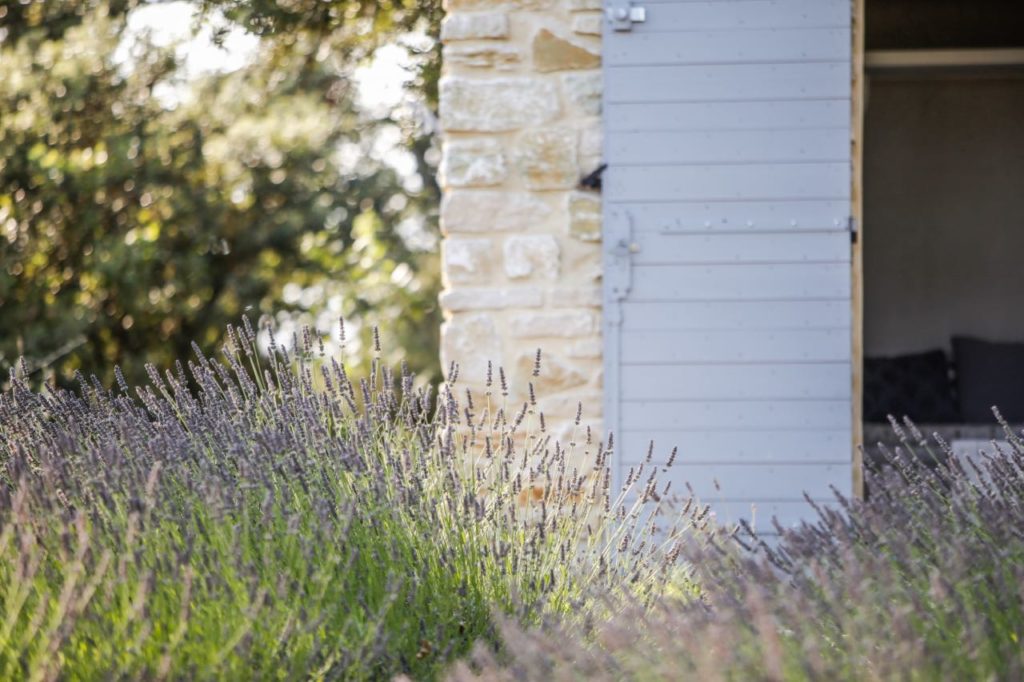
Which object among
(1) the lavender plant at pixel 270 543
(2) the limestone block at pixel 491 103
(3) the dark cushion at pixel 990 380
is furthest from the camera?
(3) the dark cushion at pixel 990 380

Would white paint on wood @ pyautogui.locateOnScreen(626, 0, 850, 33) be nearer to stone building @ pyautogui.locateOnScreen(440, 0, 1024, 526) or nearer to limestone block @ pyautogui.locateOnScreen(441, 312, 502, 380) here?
stone building @ pyautogui.locateOnScreen(440, 0, 1024, 526)

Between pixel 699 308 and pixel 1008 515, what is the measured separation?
2.24 m

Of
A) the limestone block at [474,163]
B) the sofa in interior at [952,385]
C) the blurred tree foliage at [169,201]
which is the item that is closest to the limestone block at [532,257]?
the limestone block at [474,163]

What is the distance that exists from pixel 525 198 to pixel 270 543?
257 cm

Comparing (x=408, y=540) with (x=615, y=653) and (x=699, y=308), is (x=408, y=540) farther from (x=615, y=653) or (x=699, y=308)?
(x=699, y=308)

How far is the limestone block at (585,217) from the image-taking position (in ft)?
16.7

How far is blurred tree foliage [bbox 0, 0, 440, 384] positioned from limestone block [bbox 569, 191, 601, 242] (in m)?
2.65

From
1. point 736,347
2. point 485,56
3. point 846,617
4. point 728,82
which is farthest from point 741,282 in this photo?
point 846,617

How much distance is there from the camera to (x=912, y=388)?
301 inches

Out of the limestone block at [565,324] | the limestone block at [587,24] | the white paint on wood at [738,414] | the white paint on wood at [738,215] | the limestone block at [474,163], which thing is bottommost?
the white paint on wood at [738,414]

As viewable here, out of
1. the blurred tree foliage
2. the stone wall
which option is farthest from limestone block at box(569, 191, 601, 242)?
the blurred tree foliage

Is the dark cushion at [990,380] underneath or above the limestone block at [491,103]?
underneath

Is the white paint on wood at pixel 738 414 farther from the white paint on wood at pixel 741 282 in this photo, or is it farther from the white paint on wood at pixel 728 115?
the white paint on wood at pixel 728 115

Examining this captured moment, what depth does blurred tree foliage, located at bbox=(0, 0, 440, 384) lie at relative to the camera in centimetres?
918
